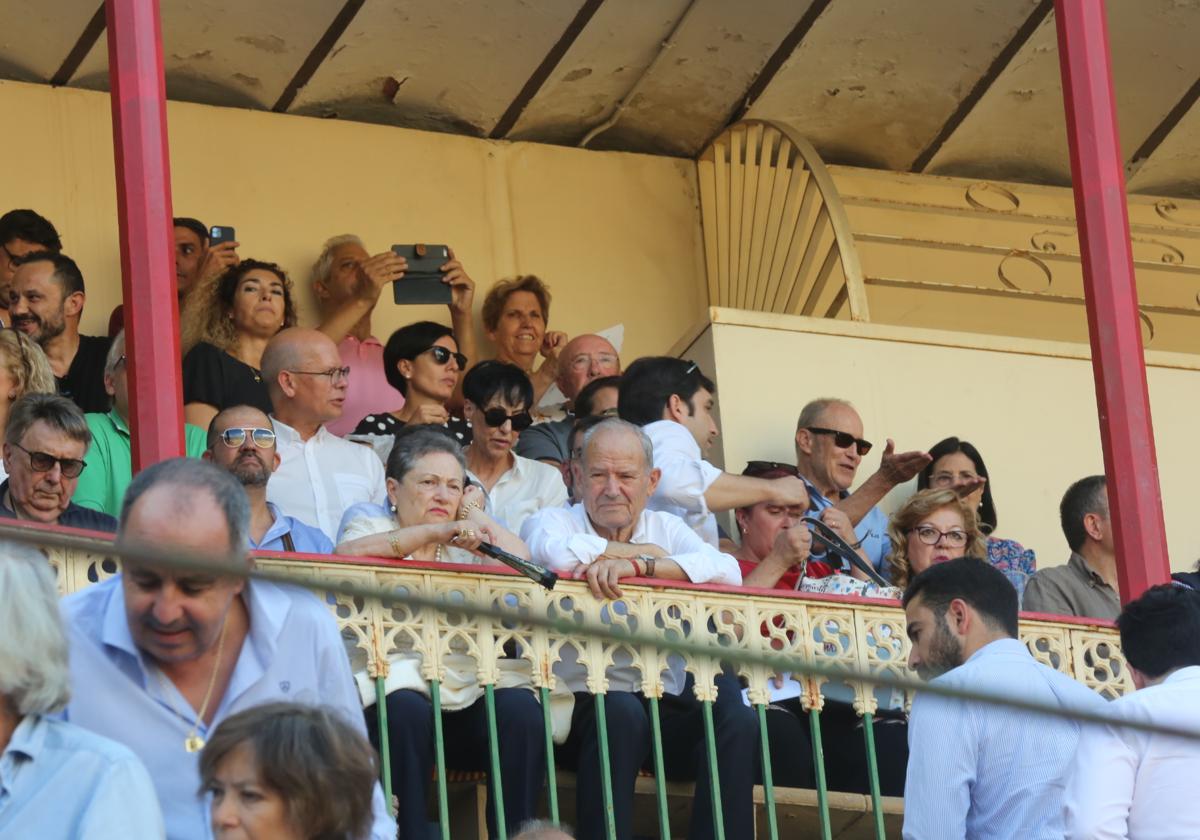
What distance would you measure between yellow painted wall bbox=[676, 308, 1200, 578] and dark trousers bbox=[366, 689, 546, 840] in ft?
8.94

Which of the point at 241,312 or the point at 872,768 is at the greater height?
the point at 241,312

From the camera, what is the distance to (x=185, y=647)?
4.89 metres

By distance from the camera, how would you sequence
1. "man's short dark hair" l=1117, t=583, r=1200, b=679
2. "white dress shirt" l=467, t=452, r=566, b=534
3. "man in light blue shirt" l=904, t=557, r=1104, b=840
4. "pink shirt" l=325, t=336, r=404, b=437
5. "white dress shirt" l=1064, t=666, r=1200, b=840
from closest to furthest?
"white dress shirt" l=1064, t=666, r=1200, b=840 → "man's short dark hair" l=1117, t=583, r=1200, b=679 → "man in light blue shirt" l=904, t=557, r=1104, b=840 → "white dress shirt" l=467, t=452, r=566, b=534 → "pink shirt" l=325, t=336, r=404, b=437

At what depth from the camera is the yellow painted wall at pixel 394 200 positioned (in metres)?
10.1

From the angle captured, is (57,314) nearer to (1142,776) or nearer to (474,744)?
(474,744)

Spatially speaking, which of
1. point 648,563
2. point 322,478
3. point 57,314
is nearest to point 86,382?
point 57,314

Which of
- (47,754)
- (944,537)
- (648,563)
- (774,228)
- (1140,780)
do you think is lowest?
(1140,780)

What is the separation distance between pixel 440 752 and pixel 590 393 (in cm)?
231

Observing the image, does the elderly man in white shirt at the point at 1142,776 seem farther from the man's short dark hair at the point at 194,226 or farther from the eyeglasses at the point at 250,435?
the man's short dark hair at the point at 194,226

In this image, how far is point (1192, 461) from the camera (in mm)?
10398

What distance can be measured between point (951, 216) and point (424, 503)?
4.88 m

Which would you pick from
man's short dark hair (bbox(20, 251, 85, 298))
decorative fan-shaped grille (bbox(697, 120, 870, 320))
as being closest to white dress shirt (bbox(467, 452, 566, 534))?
man's short dark hair (bbox(20, 251, 85, 298))

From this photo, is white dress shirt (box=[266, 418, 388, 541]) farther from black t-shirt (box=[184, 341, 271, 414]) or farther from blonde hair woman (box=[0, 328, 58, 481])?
blonde hair woman (box=[0, 328, 58, 481])

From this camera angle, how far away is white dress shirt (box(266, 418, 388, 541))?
7.82m
